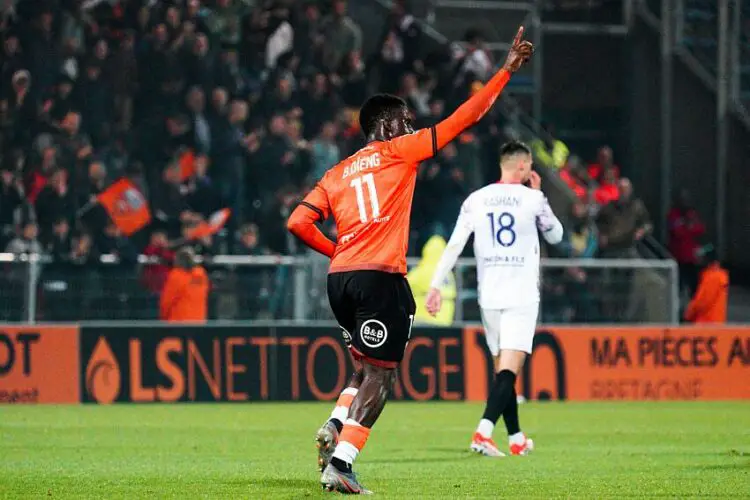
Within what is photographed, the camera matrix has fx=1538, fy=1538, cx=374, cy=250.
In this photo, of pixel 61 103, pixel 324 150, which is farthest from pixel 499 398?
pixel 61 103

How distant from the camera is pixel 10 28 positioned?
21.4 metres

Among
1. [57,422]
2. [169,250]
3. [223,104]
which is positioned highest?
[223,104]

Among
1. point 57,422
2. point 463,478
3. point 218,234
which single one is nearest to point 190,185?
point 218,234

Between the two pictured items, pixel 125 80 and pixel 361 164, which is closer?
pixel 361 164

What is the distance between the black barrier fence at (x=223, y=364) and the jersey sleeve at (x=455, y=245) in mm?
7231

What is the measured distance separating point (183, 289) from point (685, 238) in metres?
9.48

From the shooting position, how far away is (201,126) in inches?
842

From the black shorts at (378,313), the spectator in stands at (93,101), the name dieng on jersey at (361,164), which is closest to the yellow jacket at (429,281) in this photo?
the spectator in stands at (93,101)

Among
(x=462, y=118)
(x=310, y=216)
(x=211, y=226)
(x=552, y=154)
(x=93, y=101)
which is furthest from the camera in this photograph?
(x=552, y=154)

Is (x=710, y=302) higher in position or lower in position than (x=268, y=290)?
lower

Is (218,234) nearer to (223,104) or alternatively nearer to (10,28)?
(223,104)

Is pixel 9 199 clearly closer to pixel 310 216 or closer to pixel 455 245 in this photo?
pixel 455 245

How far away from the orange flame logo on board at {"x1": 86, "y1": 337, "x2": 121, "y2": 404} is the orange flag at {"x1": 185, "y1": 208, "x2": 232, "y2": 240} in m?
1.85

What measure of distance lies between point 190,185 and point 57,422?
20.3ft
